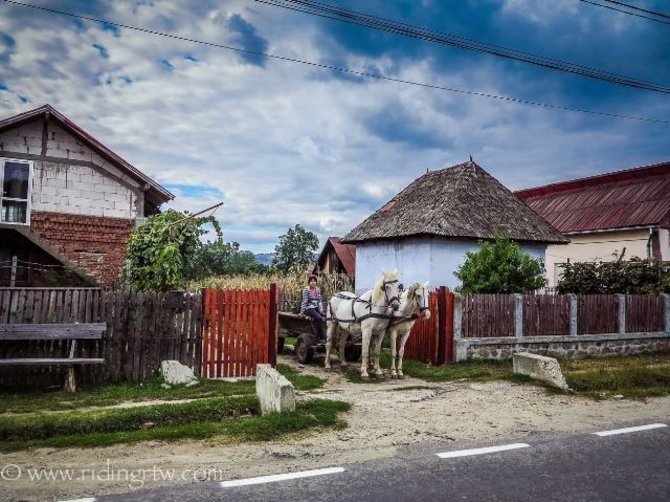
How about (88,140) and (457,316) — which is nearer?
(457,316)

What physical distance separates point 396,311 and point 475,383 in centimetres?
211

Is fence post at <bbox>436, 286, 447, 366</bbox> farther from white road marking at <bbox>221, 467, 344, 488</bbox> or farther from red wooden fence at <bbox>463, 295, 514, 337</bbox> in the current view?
white road marking at <bbox>221, 467, 344, 488</bbox>

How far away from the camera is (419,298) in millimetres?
10812

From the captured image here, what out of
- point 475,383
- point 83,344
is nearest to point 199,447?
point 83,344

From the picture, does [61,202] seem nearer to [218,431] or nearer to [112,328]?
[112,328]

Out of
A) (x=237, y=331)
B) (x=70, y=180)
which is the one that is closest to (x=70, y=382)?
(x=237, y=331)

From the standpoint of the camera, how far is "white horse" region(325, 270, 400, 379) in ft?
35.2

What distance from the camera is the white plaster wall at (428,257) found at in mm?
19688

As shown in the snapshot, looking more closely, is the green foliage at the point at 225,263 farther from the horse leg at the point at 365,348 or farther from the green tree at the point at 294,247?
the horse leg at the point at 365,348

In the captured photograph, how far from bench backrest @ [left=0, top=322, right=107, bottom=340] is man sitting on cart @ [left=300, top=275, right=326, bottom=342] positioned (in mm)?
4645

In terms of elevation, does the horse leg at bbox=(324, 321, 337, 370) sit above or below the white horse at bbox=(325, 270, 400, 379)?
below

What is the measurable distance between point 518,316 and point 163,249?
909 cm

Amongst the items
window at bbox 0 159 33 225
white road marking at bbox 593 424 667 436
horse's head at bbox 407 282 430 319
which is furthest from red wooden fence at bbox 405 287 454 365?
window at bbox 0 159 33 225

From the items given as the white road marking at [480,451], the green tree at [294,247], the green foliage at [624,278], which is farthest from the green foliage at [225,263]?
the white road marking at [480,451]
